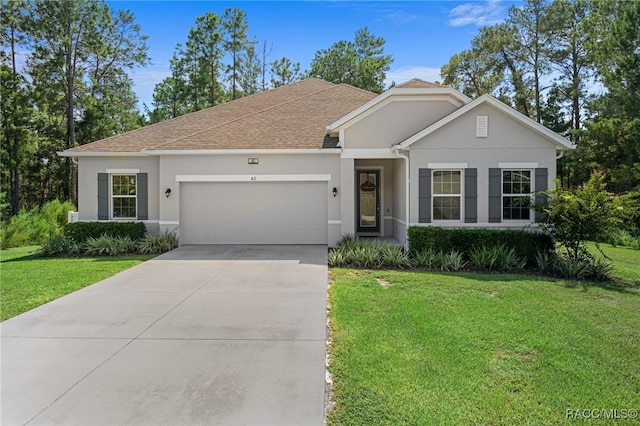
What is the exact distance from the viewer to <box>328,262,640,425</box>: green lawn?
370 centimetres

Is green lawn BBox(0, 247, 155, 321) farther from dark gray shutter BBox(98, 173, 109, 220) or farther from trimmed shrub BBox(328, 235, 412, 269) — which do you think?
trimmed shrub BBox(328, 235, 412, 269)

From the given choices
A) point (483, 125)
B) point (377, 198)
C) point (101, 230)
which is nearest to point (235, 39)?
point (377, 198)

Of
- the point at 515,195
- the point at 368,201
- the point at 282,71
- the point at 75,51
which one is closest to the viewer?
the point at 515,195

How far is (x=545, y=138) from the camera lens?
11.5 metres

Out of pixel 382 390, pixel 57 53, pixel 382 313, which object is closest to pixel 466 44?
pixel 57 53

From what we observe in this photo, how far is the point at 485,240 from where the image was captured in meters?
10.6

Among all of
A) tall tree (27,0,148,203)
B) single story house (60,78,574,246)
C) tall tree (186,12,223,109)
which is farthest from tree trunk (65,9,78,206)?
single story house (60,78,574,246)

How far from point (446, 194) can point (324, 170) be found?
12.7 ft

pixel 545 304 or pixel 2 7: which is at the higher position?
pixel 2 7

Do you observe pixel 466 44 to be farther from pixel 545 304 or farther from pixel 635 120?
pixel 545 304

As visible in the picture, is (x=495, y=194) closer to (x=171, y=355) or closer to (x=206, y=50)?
(x=171, y=355)

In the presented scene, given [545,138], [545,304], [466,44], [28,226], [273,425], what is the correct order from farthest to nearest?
[466,44] → [28,226] → [545,138] → [545,304] → [273,425]

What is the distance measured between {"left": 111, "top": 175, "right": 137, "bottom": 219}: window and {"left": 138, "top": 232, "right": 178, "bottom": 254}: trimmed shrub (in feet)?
5.96

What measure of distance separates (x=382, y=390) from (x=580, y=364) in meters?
2.53
